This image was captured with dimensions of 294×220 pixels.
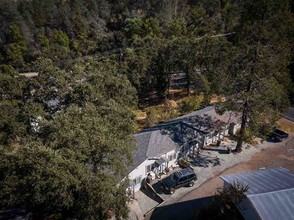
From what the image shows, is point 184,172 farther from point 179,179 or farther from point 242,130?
point 242,130

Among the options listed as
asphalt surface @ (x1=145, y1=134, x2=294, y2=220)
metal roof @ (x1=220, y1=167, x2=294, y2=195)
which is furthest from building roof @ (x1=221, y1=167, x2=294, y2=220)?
asphalt surface @ (x1=145, y1=134, x2=294, y2=220)

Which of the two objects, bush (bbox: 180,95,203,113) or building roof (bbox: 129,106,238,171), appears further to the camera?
bush (bbox: 180,95,203,113)

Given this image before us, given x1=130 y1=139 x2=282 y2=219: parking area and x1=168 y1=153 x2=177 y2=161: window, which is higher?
x1=168 y1=153 x2=177 y2=161: window

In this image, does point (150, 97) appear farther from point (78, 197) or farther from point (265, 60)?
point (78, 197)

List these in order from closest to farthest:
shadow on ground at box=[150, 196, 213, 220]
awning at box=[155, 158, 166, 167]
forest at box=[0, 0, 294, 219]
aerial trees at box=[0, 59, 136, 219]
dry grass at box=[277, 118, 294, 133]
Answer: aerial trees at box=[0, 59, 136, 219]
forest at box=[0, 0, 294, 219]
shadow on ground at box=[150, 196, 213, 220]
awning at box=[155, 158, 166, 167]
dry grass at box=[277, 118, 294, 133]

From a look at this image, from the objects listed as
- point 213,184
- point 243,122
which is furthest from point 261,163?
point 213,184

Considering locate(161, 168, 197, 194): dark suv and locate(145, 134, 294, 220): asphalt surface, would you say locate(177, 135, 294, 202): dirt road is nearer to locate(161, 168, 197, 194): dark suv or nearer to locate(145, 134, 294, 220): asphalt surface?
locate(145, 134, 294, 220): asphalt surface

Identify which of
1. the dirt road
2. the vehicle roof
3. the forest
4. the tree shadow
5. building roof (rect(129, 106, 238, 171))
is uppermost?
the forest

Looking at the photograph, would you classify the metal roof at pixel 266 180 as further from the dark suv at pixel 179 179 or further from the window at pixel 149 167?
the window at pixel 149 167

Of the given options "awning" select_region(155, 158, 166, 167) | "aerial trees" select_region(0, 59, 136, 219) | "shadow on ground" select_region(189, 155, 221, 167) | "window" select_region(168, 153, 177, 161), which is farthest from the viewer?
"shadow on ground" select_region(189, 155, 221, 167)
